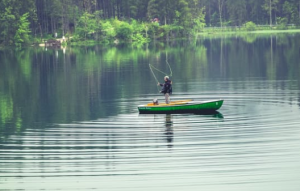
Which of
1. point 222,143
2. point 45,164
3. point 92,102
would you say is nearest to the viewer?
point 45,164

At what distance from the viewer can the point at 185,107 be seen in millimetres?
37875

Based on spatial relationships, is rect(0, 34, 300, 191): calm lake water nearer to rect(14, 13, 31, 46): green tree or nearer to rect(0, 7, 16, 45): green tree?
rect(0, 7, 16, 45): green tree

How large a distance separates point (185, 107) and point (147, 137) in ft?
22.7

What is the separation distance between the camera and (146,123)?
35750 mm

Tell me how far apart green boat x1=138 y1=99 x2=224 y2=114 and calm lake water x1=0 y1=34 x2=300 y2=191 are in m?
0.45

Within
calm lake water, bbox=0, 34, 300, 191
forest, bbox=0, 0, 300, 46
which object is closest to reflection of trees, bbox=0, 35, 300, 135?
calm lake water, bbox=0, 34, 300, 191

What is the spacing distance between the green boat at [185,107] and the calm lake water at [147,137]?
0.45 metres

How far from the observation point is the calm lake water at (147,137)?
23.7 m

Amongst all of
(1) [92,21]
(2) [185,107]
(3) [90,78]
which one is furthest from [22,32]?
(2) [185,107]

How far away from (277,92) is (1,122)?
20.5 meters

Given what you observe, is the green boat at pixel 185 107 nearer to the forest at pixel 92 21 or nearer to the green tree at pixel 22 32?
the forest at pixel 92 21

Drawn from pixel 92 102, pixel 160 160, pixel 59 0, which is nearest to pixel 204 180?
pixel 160 160

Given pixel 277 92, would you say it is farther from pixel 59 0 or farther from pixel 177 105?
pixel 59 0

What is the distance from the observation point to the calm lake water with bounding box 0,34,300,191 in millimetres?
23734
